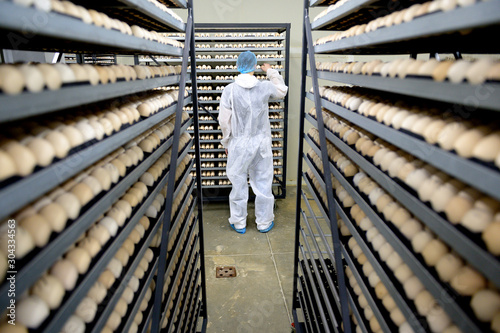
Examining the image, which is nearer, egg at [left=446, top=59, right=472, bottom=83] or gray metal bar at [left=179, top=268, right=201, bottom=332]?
egg at [left=446, top=59, right=472, bottom=83]

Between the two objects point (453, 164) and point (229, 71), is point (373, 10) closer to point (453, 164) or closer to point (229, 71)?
point (453, 164)

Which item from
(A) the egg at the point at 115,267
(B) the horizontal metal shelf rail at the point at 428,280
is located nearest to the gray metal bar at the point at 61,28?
(A) the egg at the point at 115,267

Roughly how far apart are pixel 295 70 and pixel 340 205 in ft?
13.7

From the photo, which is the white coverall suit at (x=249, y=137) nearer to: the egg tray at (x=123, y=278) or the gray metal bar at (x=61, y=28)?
the egg tray at (x=123, y=278)

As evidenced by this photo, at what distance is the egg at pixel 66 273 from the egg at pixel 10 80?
0.53m

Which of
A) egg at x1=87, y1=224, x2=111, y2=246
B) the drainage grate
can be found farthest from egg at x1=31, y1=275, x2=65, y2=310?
the drainage grate

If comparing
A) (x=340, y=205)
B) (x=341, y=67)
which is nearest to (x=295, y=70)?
(x=341, y=67)

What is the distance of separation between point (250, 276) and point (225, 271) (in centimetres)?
28

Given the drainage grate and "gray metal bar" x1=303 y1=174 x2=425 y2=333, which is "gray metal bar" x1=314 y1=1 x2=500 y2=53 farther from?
the drainage grate

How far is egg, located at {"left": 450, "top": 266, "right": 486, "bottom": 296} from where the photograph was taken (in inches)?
33.0

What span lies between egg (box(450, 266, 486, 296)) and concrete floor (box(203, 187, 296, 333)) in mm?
2111

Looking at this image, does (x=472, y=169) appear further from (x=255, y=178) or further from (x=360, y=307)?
(x=255, y=178)

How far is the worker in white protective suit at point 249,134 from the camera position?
380 cm

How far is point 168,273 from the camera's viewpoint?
1700 millimetres
